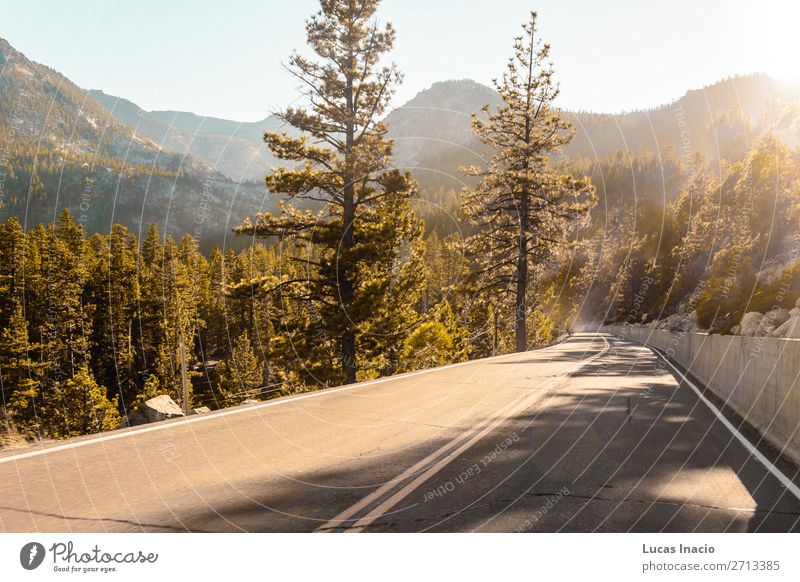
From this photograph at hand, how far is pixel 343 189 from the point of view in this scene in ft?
90.9

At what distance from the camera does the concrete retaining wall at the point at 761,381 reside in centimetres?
759

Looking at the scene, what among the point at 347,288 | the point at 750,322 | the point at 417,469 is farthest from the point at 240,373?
the point at 417,469

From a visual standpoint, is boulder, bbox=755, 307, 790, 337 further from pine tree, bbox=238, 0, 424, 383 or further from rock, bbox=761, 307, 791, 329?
pine tree, bbox=238, 0, 424, 383

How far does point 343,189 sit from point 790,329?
18658 mm

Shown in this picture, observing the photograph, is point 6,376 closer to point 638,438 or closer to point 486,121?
point 486,121

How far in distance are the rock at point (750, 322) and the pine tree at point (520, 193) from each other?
495 inches

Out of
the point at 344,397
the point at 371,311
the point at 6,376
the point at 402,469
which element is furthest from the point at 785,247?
the point at 6,376

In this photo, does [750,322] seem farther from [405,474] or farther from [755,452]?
[405,474]

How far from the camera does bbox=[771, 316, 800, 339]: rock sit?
69.1ft

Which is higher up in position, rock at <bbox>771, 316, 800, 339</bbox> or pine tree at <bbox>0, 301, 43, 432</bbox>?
rock at <bbox>771, 316, 800, 339</bbox>

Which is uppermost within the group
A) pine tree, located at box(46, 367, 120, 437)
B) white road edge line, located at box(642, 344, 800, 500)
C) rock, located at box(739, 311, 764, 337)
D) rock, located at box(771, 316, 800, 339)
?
white road edge line, located at box(642, 344, 800, 500)

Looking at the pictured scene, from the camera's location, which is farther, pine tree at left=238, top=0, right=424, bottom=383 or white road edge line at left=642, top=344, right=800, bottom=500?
pine tree at left=238, top=0, right=424, bottom=383

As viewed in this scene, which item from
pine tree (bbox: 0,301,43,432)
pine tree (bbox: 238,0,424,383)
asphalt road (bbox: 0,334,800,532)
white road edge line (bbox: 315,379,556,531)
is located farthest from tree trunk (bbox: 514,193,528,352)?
pine tree (bbox: 0,301,43,432)

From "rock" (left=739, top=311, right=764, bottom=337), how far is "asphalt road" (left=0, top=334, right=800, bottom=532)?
19.1 m
